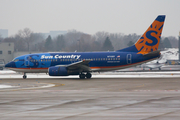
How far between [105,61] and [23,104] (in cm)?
2025

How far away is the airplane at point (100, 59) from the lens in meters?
33.0

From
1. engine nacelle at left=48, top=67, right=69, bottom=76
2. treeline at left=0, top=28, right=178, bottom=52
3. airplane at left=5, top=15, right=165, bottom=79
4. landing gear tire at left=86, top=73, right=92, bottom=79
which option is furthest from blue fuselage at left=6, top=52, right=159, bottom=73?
treeline at left=0, top=28, right=178, bottom=52

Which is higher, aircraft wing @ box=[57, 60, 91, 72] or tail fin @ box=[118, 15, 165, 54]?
tail fin @ box=[118, 15, 165, 54]

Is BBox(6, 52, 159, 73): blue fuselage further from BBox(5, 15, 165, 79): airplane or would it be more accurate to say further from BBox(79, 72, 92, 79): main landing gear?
BBox(79, 72, 92, 79): main landing gear

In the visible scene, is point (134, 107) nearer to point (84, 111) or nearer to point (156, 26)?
point (84, 111)

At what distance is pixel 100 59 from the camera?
33938mm

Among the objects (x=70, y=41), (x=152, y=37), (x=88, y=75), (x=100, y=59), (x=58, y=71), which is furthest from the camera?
(x=70, y=41)

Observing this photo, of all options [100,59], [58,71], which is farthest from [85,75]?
[58,71]

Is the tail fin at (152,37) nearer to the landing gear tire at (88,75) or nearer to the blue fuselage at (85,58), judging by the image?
the blue fuselage at (85,58)

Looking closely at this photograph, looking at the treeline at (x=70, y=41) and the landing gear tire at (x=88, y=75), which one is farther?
the treeline at (x=70, y=41)

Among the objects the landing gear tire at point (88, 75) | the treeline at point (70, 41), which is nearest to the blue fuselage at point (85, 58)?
the landing gear tire at point (88, 75)

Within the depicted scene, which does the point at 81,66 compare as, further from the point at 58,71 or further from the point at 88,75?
the point at 58,71

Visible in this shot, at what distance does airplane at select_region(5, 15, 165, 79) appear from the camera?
3305 centimetres

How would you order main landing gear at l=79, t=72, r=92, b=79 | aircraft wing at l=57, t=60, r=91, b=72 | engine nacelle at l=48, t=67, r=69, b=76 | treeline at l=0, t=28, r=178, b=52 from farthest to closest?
treeline at l=0, t=28, r=178, b=52 → main landing gear at l=79, t=72, r=92, b=79 → engine nacelle at l=48, t=67, r=69, b=76 → aircraft wing at l=57, t=60, r=91, b=72
